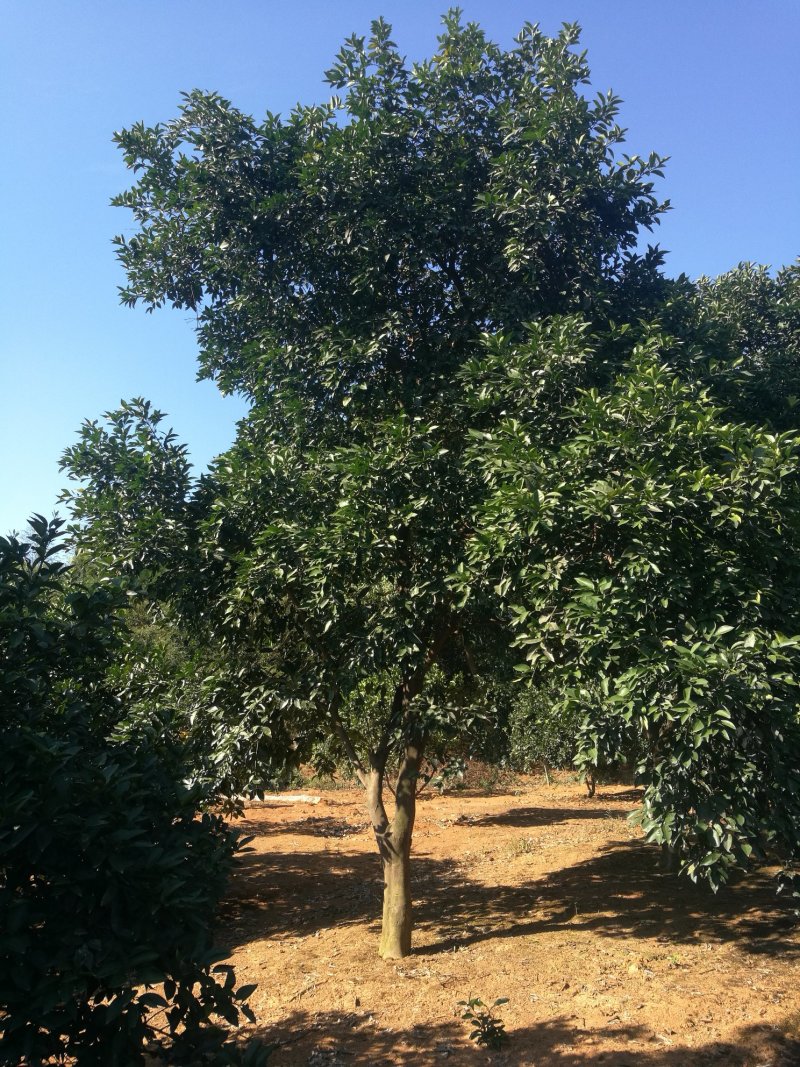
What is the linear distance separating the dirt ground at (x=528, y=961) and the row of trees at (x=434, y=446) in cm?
119

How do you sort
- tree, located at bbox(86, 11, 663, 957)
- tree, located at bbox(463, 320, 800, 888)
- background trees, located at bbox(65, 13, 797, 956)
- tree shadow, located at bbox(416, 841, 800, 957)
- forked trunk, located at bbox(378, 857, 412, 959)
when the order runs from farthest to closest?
tree shadow, located at bbox(416, 841, 800, 957) < forked trunk, located at bbox(378, 857, 412, 959) < tree, located at bbox(86, 11, 663, 957) < background trees, located at bbox(65, 13, 797, 956) < tree, located at bbox(463, 320, 800, 888)

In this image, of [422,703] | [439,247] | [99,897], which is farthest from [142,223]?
[99,897]

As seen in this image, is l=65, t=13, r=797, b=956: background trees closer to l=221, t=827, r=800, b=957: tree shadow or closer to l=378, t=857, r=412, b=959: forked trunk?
l=378, t=857, r=412, b=959: forked trunk

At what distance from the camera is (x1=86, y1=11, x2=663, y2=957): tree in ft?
26.0

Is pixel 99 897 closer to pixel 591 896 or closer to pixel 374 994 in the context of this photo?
pixel 374 994

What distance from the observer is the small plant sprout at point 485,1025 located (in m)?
6.71

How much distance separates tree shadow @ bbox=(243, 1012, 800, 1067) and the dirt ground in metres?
0.02

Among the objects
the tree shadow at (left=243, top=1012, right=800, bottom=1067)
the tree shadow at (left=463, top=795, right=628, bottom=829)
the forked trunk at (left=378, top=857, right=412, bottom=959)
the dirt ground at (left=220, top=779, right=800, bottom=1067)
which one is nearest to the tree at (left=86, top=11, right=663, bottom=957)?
the forked trunk at (left=378, top=857, right=412, bottom=959)

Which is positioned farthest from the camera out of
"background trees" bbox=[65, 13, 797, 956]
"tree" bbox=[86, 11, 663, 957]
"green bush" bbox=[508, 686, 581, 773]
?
"green bush" bbox=[508, 686, 581, 773]

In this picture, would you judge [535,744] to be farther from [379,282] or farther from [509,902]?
[379,282]

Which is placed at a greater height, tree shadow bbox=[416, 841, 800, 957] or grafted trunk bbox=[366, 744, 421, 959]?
grafted trunk bbox=[366, 744, 421, 959]

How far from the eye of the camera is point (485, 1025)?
6805 mm

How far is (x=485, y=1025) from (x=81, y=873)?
4862 millimetres

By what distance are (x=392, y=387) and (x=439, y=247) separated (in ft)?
5.34
